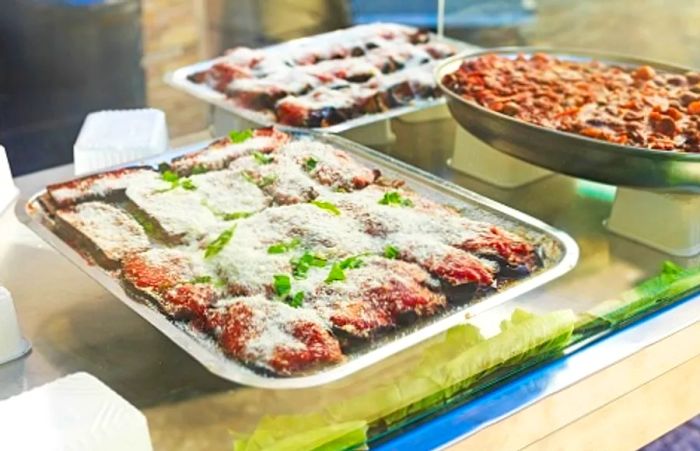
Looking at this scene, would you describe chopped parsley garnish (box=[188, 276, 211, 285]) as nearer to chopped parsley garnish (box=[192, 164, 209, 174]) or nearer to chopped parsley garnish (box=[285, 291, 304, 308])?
chopped parsley garnish (box=[285, 291, 304, 308])

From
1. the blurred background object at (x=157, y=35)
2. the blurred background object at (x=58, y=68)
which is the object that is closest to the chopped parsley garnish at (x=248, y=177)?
the blurred background object at (x=157, y=35)

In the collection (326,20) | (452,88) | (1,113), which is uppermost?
(452,88)

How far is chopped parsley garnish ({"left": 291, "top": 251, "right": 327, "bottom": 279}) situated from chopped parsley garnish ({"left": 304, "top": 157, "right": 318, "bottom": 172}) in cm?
24

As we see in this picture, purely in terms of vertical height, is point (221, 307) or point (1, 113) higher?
point (221, 307)

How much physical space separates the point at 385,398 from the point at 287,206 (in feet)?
1.17

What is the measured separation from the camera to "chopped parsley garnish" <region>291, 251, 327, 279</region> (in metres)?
1.03

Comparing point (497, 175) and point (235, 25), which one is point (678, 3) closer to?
point (497, 175)

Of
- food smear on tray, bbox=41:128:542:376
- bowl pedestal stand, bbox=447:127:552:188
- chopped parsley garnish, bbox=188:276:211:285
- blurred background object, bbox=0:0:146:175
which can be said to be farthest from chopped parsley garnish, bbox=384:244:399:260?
blurred background object, bbox=0:0:146:175

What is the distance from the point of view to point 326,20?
2.65m

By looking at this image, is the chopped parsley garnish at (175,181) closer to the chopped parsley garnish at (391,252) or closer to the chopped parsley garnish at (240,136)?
the chopped parsley garnish at (240,136)

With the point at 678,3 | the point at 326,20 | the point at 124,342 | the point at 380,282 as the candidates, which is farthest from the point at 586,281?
the point at 326,20

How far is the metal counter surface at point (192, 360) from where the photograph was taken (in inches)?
34.9

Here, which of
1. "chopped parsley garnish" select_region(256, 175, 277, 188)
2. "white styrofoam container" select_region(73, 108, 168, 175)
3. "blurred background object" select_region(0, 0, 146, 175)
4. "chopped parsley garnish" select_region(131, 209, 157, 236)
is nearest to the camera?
"chopped parsley garnish" select_region(131, 209, 157, 236)

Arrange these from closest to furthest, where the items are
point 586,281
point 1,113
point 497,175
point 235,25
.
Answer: point 586,281
point 497,175
point 1,113
point 235,25
